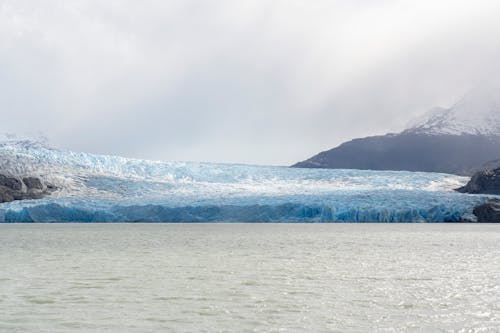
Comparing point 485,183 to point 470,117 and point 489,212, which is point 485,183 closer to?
point 489,212

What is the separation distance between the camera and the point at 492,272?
569 inches

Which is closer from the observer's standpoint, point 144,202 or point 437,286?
point 437,286

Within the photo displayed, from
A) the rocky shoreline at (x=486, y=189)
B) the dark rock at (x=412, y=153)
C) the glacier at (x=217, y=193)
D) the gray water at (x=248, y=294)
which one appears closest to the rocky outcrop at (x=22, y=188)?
the glacier at (x=217, y=193)

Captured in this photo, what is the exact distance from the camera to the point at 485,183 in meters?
61.2

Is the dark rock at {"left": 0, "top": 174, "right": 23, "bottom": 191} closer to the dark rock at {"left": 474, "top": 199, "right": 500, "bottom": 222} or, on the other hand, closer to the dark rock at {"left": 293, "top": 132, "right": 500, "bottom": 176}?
the dark rock at {"left": 474, "top": 199, "right": 500, "bottom": 222}

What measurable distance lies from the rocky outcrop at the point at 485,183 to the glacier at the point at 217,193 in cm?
127

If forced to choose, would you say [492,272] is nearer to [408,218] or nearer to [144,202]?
[408,218]

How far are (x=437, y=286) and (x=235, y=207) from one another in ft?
111

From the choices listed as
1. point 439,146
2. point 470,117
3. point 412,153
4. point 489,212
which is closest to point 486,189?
point 489,212

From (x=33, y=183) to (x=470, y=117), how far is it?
13586cm

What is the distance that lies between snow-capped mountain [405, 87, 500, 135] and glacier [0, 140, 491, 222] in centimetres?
10285

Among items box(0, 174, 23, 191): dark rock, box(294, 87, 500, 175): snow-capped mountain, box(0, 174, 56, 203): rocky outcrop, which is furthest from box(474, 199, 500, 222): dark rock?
box(294, 87, 500, 175): snow-capped mountain

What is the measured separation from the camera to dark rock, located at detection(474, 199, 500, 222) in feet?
157

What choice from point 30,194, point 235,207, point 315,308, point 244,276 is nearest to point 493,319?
point 315,308
